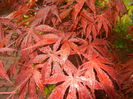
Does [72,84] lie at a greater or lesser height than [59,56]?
lesser

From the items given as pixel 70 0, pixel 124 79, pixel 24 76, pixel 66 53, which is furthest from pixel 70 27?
pixel 124 79

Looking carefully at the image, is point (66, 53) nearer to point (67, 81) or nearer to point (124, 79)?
point (67, 81)

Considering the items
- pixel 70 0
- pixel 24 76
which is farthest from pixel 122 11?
pixel 24 76

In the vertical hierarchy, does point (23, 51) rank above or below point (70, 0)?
below

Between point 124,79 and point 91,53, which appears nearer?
point 91,53

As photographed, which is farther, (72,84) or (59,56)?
(59,56)

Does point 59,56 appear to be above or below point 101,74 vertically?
above

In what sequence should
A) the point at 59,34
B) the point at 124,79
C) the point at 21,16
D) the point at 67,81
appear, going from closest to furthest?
the point at 67,81 → the point at 59,34 → the point at 21,16 → the point at 124,79

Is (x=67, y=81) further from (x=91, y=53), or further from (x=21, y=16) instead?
(x=21, y=16)

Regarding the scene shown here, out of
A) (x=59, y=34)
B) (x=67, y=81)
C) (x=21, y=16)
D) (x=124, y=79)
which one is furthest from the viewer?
(x=124, y=79)

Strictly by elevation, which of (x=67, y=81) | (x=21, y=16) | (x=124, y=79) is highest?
(x=21, y=16)
